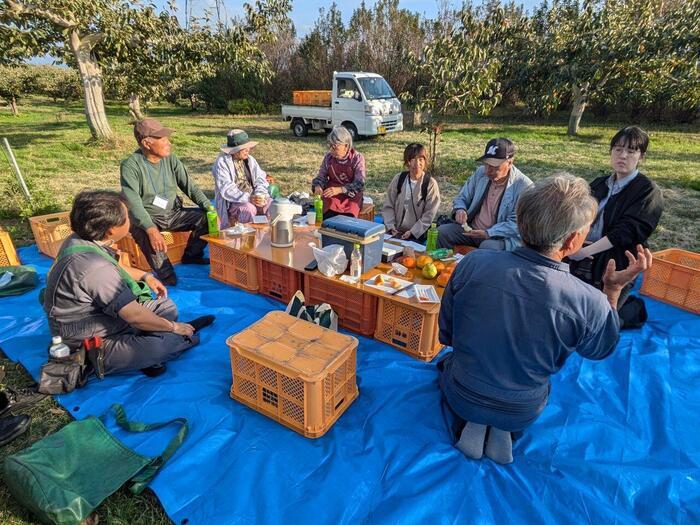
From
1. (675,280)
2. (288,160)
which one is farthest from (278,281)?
(288,160)

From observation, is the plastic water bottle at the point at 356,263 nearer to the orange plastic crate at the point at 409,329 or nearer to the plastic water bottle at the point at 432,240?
the orange plastic crate at the point at 409,329

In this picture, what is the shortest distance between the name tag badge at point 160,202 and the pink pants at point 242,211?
2.47 feet

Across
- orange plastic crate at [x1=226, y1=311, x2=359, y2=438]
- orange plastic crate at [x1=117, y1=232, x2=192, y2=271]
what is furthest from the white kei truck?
orange plastic crate at [x1=226, y1=311, x2=359, y2=438]

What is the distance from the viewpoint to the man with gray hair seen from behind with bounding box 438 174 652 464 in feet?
5.46

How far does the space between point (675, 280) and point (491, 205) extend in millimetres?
1780

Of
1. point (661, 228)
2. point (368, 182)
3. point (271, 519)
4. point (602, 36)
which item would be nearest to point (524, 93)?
point (602, 36)

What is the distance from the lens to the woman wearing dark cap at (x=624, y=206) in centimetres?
318

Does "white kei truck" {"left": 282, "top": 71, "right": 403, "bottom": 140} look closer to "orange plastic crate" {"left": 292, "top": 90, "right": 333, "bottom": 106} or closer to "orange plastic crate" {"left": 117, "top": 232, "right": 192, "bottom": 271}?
"orange plastic crate" {"left": 292, "top": 90, "right": 333, "bottom": 106}

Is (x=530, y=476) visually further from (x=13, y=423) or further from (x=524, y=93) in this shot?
(x=524, y=93)

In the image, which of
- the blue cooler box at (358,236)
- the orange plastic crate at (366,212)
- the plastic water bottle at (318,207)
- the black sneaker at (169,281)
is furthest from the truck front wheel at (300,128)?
the blue cooler box at (358,236)

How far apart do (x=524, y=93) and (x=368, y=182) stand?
1123 centimetres

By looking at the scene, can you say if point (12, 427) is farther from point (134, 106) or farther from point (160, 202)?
point (134, 106)

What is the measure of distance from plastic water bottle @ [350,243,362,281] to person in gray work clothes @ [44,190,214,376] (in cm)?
140

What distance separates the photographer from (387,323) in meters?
3.20
